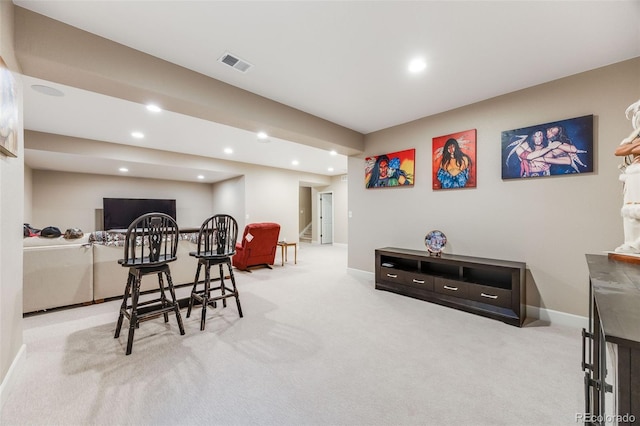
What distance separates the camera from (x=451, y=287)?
2.97 metres

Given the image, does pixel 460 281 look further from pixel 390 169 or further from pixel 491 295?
pixel 390 169

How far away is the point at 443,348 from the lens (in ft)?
6.83

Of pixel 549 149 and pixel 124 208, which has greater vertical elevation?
pixel 549 149

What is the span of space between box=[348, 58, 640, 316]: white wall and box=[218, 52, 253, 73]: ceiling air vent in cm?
246

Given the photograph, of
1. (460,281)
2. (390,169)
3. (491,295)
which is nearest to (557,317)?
(491,295)

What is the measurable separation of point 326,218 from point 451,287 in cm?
667

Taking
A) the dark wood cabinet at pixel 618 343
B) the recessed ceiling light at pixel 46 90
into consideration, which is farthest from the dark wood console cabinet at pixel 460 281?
the recessed ceiling light at pixel 46 90

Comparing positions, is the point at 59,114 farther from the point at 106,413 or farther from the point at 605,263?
the point at 605,263

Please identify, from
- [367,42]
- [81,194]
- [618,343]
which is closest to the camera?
[618,343]

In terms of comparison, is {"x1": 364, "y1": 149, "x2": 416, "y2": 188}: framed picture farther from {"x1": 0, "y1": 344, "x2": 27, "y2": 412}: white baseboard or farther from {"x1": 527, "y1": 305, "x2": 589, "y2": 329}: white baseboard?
{"x1": 0, "y1": 344, "x2": 27, "y2": 412}: white baseboard

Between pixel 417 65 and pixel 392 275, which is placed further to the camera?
pixel 392 275

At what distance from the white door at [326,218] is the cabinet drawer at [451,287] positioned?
642 cm

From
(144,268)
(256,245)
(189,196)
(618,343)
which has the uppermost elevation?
(189,196)

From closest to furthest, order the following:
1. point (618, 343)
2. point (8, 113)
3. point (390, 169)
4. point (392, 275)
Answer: point (618, 343)
point (8, 113)
point (392, 275)
point (390, 169)
